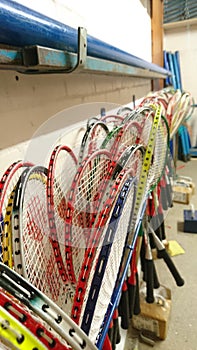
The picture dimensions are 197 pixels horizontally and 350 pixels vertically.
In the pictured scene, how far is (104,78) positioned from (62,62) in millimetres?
1004

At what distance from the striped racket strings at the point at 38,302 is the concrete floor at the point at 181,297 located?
1.13m

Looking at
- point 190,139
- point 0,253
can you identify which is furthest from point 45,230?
point 190,139

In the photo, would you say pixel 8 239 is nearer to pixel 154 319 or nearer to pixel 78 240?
pixel 78 240

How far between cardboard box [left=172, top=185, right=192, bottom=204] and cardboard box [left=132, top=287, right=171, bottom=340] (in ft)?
4.85

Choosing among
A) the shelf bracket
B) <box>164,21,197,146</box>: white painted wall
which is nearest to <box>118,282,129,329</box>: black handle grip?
the shelf bracket

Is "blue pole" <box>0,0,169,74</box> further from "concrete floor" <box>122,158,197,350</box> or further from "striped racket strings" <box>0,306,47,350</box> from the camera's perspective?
"concrete floor" <box>122,158,197,350</box>

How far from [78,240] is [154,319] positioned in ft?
2.67

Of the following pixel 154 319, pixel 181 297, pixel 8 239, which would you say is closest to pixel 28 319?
pixel 8 239

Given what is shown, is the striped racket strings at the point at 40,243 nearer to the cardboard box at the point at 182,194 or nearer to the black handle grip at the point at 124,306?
the black handle grip at the point at 124,306

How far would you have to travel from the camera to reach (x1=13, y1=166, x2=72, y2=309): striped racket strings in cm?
61

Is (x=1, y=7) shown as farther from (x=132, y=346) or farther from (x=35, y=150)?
(x=132, y=346)

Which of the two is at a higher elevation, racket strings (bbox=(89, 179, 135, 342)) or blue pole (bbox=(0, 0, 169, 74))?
blue pole (bbox=(0, 0, 169, 74))

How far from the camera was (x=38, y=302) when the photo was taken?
0.27 m

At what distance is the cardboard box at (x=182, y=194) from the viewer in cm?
263
